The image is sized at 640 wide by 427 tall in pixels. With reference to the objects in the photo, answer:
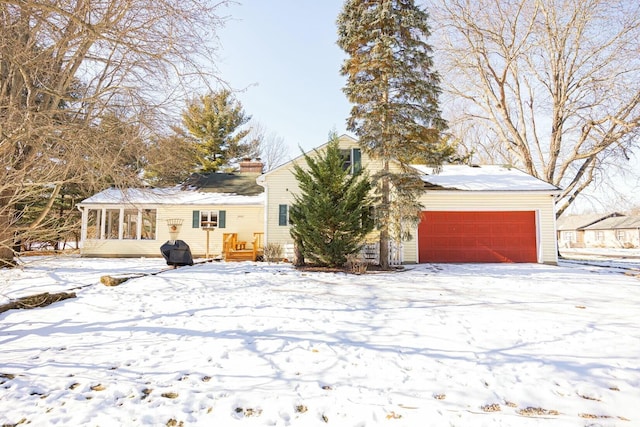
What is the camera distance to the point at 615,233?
39344mm

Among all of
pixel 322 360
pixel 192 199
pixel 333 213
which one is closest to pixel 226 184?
pixel 192 199

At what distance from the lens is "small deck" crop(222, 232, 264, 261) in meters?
13.6

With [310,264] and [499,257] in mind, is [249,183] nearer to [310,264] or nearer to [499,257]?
[310,264]

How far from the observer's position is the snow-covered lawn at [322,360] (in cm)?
271

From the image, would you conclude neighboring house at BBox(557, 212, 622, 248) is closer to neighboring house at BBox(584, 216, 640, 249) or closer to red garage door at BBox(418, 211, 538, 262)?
neighboring house at BBox(584, 216, 640, 249)

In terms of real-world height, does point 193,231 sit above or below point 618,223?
below

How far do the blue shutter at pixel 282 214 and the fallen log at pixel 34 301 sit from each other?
8555mm

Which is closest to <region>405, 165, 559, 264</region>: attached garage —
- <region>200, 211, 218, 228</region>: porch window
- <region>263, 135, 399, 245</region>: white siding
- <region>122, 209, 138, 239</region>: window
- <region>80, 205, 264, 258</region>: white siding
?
<region>263, 135, 399, 245</region>: white siding

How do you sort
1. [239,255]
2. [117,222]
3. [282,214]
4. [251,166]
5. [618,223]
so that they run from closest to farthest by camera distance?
[239,255]
[282,214]
[117,222]
[251,166]
[618,223]

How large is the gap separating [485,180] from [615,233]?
38093 millimetres

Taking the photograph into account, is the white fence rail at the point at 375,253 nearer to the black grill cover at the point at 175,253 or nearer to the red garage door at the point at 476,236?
the red garage door at the point at 476,236

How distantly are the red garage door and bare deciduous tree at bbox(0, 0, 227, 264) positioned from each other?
33.3 feet

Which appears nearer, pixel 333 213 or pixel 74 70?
pixel 74 70

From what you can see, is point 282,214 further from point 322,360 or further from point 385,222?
point 322,360
